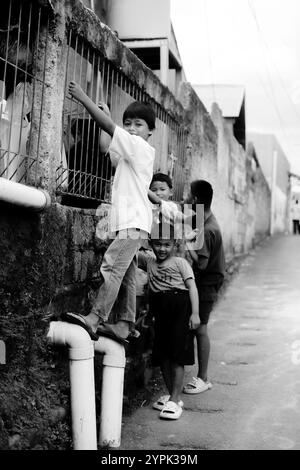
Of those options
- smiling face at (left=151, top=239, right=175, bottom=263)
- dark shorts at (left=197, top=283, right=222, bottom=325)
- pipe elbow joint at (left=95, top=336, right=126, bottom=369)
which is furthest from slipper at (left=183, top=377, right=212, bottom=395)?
pipe elbow joint at (left=95, top=336, right=126, bottom=369)

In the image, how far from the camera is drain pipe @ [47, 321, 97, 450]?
312 centimetres

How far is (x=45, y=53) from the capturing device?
3.38 m

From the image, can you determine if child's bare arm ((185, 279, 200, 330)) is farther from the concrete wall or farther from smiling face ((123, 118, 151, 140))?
smiling face ((123, 118, 151, 140))

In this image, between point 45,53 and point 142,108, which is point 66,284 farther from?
point 45,53

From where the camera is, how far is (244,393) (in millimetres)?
4570

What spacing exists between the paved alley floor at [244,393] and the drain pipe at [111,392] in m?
0.12

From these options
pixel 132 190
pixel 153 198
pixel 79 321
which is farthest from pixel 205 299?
pixel 79 321

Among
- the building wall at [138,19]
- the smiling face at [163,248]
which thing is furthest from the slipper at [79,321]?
the building wall at [138,19]

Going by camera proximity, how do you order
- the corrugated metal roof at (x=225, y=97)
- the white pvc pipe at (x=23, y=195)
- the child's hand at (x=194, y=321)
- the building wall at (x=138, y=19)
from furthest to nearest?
the corrugated metal roof at (x=225, y=97)
the building wall at (x=138, y=19)
the child's hand at (x=194, y=321)
the white pvc pipe at (x=23, y=195)

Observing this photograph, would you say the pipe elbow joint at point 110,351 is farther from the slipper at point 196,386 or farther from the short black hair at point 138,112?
the short black hair at point 138,112

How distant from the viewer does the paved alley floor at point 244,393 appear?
357cm

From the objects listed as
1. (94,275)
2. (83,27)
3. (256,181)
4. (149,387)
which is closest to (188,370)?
(149,387)

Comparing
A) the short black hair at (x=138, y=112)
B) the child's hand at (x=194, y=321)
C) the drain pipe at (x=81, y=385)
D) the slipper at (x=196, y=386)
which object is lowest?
the slipper at (x=196, y=386)
